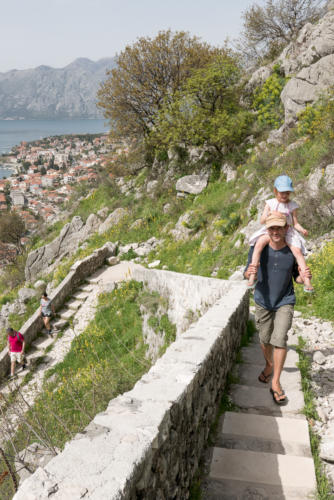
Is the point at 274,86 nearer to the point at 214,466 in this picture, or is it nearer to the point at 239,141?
the point at 239,141

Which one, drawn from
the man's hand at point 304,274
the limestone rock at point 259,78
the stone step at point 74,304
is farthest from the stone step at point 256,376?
the limestone rock at point 259,78

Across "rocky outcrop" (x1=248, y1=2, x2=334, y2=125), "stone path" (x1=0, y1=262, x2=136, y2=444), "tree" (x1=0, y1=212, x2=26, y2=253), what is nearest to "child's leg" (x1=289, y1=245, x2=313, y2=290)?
"stone path" (x1=0, y1=262, x2=136, y2=444)

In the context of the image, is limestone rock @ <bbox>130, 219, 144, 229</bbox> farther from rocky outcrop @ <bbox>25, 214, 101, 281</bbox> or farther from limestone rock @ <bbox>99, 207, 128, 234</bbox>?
rocky outcrop @ <bbox>25, 214, 101, 281</bbox>

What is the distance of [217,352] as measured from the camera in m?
3.38

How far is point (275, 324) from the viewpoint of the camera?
349cm

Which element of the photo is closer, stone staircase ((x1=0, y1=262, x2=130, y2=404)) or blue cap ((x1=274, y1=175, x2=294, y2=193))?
blue cap ((x1=274, y1=175, x2=294, y2=193))

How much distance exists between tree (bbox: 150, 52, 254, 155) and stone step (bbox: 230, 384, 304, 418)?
13.2 m

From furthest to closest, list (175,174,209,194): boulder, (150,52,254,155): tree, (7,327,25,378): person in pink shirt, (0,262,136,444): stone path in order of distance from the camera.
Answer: (175,174,209,194): boulder < (150,52,254,155): tree < (7,327,25,378): person in pink shirt < (0,262,136,444): stone path

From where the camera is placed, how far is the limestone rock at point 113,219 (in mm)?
17719

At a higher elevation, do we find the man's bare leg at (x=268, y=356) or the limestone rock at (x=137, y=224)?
the man's bare leg at (x=268, y=356)

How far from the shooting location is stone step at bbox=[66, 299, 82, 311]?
473 inches

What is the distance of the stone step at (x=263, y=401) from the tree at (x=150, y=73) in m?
17.3

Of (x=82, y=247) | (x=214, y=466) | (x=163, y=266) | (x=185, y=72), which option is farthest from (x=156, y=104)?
(x=214, y=466)

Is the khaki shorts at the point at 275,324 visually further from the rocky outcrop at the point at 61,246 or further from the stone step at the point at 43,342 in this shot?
the rocky outcrop at the point at 61,246
